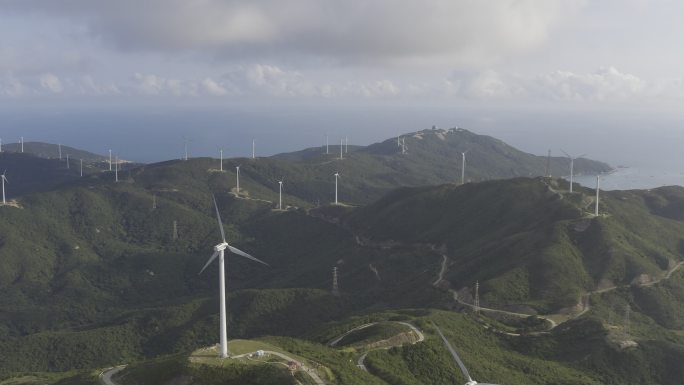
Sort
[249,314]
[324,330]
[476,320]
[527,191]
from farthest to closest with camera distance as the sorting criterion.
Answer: [527,191] < [249,314] < [476,320] < [324,330]

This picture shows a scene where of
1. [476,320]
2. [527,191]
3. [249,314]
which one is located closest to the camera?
[476,320]

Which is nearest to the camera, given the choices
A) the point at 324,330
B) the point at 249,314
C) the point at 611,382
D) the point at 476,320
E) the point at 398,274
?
the point at 611,382

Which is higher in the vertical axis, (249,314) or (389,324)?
(389,324)

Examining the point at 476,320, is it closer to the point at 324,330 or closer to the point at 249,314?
the point at 324,330

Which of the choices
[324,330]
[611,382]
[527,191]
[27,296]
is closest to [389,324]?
[324,330]

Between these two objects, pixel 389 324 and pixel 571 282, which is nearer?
pixel 389 324

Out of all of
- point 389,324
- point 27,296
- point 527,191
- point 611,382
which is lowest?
point 27,296

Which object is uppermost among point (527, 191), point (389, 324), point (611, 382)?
point (527, 191)

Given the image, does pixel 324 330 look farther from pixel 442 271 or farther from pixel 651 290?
pixel 651 290

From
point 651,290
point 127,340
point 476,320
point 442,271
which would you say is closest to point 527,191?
point 442,271
